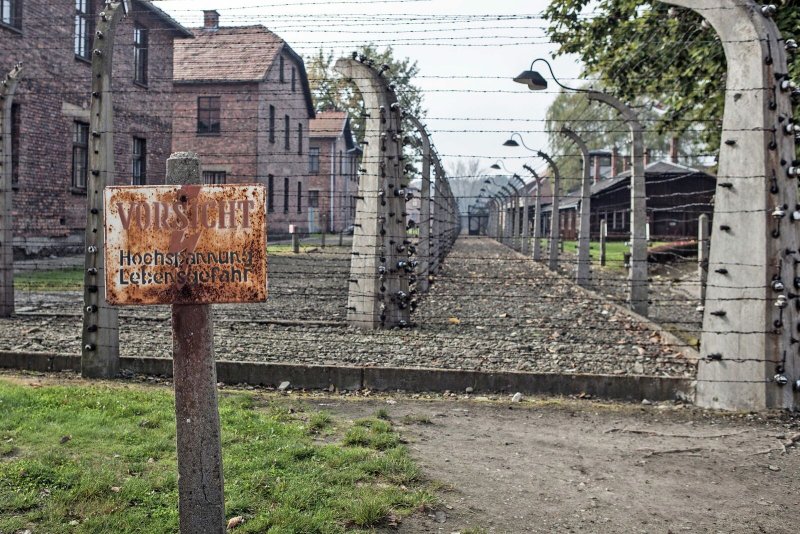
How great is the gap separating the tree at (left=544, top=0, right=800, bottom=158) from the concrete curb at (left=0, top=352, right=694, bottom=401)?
6903mm

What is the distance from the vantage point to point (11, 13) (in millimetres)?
18328

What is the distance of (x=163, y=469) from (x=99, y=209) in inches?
124

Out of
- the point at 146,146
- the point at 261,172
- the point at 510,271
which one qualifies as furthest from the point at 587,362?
the point at 261,172

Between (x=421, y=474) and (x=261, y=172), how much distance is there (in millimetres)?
33851

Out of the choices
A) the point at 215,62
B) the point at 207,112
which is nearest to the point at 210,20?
the point at 215,62

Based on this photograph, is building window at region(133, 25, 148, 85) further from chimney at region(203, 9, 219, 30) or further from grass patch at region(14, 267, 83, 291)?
grass patch at region(14, 267, 83, 291)

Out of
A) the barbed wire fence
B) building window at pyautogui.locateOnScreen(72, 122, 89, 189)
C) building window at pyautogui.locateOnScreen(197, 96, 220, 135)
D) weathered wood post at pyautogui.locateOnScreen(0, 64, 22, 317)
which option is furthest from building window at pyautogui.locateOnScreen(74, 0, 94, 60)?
building window at pyautogui.locateOnScreen(197, 96, 220, 135)

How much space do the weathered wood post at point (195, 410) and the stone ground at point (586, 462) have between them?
1029 mm

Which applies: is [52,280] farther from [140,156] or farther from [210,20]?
[140,156]

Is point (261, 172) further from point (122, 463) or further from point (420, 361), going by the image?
point (122, 463)

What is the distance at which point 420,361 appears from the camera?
7598 millimetres

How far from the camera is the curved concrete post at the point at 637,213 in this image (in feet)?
38.0

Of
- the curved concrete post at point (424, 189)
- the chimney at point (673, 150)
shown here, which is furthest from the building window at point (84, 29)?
the chimney at point (673, 150)

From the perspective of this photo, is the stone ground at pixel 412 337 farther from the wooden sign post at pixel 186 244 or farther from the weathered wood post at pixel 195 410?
the wooden sign post at pixel 186 244
